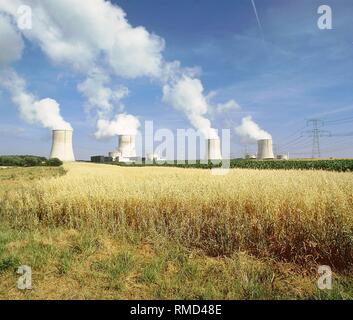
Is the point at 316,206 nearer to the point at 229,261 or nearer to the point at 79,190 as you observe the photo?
the point at 229,261

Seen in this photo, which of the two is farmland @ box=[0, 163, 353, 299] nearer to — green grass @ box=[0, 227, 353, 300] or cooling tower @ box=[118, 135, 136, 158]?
green grass @ box=[0, 227, 353, 300]

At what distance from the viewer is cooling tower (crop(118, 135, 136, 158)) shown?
6662cm

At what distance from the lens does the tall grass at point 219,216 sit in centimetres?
662

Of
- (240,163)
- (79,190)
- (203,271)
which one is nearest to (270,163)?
(240,163)

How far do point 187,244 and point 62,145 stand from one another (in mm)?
48747

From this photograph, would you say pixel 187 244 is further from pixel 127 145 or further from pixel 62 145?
pixel 127 145

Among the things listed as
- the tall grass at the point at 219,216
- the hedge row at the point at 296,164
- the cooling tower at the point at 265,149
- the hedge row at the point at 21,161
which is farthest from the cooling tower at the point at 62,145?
the tall grass at the point at 219,216

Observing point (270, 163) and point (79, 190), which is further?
point (270, 163)

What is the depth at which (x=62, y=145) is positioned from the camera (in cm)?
5284

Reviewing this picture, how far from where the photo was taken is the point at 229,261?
641 centimetres

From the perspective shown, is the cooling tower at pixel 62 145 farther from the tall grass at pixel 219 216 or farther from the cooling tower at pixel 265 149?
the tall grass at pixel 219 216

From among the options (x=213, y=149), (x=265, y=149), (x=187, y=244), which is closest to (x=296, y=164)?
(x=213, y=149)

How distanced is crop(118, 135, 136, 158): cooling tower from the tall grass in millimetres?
55182
